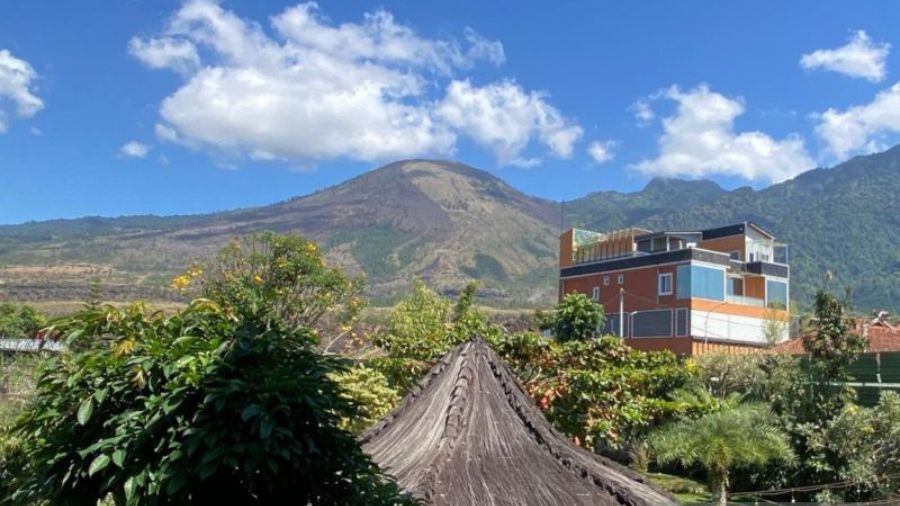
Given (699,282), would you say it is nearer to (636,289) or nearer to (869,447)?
(636,289)

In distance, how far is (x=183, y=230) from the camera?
174125 millimetres

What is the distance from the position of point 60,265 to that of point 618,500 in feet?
340

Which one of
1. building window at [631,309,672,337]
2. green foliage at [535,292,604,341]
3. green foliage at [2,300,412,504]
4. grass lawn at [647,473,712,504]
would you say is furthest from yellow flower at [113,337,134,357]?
building window at [631,309,672,337]

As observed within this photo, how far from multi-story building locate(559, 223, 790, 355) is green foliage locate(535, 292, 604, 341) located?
10255 mm

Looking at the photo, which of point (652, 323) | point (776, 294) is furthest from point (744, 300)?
point (652, 323)

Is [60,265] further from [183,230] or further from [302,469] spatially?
[302,469]

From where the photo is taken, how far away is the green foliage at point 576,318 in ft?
77.3

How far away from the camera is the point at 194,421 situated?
3672mm

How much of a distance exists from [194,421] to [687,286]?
3298 centimetres

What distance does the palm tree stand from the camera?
13.5 meters

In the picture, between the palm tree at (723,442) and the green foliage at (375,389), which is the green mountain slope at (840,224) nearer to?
the palm tree at (723,442)

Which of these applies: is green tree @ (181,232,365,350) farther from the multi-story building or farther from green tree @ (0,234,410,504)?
green tree @ (0,234,410,504)

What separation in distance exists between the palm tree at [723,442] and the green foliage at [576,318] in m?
8.88

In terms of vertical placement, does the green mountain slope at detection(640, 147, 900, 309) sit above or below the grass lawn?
above
